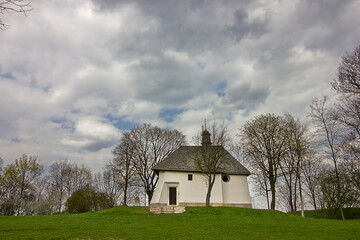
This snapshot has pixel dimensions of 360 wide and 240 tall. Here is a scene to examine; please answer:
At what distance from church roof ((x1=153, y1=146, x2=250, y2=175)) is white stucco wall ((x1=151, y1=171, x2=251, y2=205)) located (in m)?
0.55

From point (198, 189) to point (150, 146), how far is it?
1127cm

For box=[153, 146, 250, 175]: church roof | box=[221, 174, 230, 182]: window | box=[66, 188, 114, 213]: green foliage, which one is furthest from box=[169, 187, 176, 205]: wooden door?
box=[66, 188, 114, 213]: green foliage

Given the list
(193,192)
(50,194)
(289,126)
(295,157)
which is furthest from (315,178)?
(50,194)

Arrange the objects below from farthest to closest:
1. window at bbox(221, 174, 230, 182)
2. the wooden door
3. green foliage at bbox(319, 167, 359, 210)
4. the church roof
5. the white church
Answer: window at bbox(221, 174, 230, 182) < the church roof < the wooden door < the white church < green foliage at bbox(319, 167, 359, 210)

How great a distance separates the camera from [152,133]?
3591 centimetres

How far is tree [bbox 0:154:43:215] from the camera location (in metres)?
31.4

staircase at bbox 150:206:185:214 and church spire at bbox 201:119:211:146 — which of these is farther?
church spire at bbox 201:119:211:146

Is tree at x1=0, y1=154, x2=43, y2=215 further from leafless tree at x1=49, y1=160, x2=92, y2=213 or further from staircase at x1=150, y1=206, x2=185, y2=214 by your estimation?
staircase at x1=150, y1=206, x2=185, y2=214

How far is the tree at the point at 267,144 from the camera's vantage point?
24562mm

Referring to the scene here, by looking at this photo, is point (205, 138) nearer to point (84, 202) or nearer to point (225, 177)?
point (225, 177)

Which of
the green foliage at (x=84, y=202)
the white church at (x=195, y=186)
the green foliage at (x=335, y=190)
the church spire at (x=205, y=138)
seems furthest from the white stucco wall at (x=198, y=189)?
the green foliage at (x=84, y=202)

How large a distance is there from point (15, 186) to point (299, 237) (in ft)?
118

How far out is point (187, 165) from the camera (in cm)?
2823

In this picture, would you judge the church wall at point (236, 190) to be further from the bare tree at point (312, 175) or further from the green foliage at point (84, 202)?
the green foliage at point (84, 202)
